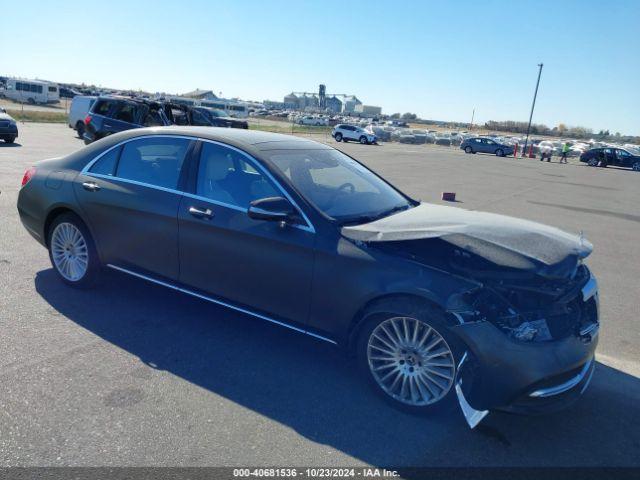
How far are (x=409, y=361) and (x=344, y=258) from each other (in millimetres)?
796

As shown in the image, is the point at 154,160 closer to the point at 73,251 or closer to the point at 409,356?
the point at 73,251

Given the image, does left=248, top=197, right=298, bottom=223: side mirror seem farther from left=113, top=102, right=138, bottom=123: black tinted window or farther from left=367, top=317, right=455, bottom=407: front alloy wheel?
left=113, top=102, right=138, bottom=123: black tinted window

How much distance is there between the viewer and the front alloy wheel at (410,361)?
330 centimetres

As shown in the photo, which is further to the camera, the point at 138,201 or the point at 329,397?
the point at 138,201

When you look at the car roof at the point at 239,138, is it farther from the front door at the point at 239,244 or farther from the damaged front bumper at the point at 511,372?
the damaged front bumper at the point at 511,372

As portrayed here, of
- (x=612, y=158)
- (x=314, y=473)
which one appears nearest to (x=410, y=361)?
(x=314, y=473)

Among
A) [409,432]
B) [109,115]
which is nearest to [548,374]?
[409,432]

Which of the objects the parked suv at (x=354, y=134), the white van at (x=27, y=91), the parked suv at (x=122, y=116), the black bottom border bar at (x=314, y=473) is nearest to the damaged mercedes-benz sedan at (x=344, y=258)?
the black bottom border bar at (x=314, y=473)

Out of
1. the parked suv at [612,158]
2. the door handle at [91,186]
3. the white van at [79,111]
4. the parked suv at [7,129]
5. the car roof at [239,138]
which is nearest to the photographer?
the car roof at [239,138]

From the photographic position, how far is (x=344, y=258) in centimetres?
355

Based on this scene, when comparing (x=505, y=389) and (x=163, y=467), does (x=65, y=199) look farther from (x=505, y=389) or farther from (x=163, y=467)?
(x=505, y=389)

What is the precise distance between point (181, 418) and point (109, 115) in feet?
50.4

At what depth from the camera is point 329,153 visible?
4941mm

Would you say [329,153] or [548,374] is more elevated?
[329,153]
